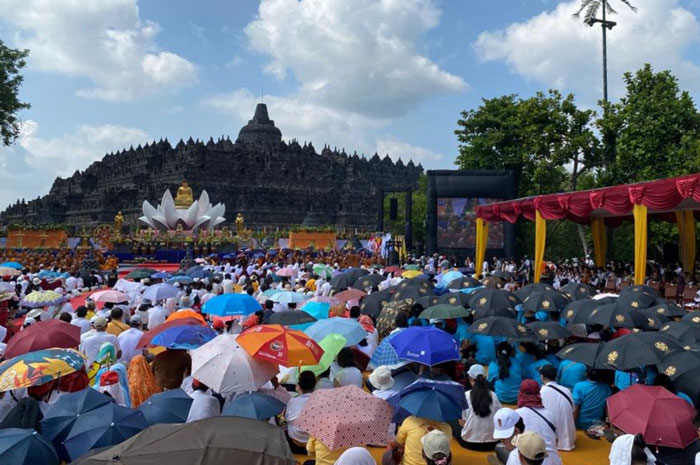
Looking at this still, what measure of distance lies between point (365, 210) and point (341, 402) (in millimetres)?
63699

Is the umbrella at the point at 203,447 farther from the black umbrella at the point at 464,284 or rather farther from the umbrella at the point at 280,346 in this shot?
the black umbrella at the point at 464,284

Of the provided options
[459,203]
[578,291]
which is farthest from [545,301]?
[459,203]

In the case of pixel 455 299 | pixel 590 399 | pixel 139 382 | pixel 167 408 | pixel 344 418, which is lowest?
pixel 590 399


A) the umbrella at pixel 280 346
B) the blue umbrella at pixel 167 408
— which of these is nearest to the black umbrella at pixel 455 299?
the umbrella at pixel 280 346

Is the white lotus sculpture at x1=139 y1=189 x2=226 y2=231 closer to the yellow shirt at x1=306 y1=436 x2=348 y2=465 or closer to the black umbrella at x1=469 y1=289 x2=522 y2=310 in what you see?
the black umbrella at x1=469 y1=289 x2=522 y2=310

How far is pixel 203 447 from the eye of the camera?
2.97m

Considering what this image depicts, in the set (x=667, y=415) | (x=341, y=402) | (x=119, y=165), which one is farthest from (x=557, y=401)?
(x=119, y=165)

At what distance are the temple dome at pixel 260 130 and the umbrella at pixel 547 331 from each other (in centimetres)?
7294

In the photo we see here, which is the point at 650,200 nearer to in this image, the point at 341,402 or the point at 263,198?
the point at 341,402

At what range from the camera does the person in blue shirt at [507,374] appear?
6777mm

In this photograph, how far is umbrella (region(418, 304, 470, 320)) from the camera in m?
8.56

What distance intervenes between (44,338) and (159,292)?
454cm

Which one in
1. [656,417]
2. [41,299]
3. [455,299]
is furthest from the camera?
[41,299]

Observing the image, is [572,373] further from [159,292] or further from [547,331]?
[159,292]
